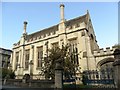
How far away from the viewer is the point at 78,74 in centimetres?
2206

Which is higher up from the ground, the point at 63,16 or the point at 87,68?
the point at 63,16

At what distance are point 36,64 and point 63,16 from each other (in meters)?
10.3

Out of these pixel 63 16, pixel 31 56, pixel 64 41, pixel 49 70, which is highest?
pixel 63 16

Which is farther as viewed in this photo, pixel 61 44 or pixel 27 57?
pixel 27 57

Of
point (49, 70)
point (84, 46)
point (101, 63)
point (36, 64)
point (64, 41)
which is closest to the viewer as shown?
point (49, 70)

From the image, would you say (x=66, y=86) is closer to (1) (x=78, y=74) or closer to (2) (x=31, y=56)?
(1) (x=78, y=74)

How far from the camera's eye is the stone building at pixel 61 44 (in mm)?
22125

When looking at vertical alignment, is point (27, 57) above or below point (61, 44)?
below

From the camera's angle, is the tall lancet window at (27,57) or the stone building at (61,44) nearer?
the stone building at (61,44)

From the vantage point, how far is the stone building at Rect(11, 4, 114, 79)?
22125 mm

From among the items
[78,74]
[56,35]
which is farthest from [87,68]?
[56,35]

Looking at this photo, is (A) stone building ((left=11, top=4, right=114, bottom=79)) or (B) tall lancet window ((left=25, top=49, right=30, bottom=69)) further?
(B) tall lancet window ((left=25, top=49, right=30, bottom=69))

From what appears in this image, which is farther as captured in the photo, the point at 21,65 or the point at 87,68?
the point at 21,65

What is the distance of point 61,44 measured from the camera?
84.6ft
